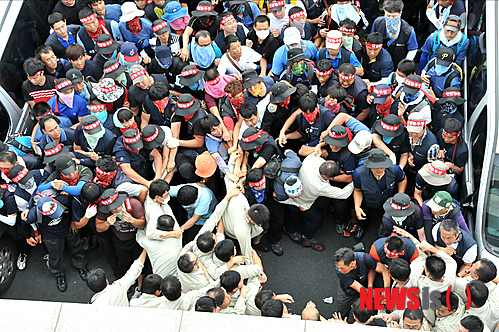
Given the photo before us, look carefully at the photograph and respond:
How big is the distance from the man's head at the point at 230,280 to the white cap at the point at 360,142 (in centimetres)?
209

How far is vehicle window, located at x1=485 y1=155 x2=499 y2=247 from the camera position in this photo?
219 inches

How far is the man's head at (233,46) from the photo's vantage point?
7.10 metres

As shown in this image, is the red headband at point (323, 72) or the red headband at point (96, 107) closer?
the red headband at point (96, 107)

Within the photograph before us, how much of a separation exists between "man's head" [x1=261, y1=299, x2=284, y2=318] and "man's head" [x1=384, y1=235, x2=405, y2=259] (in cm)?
133

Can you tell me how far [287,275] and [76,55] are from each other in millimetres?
4265

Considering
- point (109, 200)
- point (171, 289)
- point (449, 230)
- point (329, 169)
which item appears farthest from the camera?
point (329, 169)

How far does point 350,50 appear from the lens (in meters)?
7.31

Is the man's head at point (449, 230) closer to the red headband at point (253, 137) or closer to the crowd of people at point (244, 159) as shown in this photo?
the crowd of people at point (244, 159)

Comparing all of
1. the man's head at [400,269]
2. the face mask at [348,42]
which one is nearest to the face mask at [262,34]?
the face mask at [348,42]

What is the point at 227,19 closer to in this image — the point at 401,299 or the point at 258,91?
the point at 258,91

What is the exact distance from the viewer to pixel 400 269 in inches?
196

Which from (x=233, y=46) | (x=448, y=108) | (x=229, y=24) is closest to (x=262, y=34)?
(x=229, y=24)

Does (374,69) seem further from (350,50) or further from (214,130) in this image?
(214,130)

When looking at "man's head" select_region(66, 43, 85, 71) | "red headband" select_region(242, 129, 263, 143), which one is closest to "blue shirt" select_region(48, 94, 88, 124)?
"man's head" select_region(66, 43, 85, 71)
